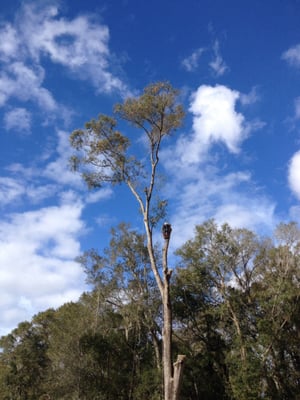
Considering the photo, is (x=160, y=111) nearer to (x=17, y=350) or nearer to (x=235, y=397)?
(x=235, y=397)

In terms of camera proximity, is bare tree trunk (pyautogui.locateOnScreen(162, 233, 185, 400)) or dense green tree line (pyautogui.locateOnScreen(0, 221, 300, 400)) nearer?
bare tree trunk (pyautogui.locateOnScreen(162, 233, 185, 400))

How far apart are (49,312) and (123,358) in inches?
692

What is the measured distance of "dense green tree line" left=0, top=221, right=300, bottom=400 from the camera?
1941cm

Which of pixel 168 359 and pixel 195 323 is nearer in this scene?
pixel 168 359

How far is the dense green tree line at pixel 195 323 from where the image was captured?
63.7 feet

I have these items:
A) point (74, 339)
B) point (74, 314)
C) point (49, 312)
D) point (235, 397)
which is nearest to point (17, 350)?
point (49, 312)

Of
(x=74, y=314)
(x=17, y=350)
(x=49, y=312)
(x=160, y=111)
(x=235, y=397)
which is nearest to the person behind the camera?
(x=160, y=111)

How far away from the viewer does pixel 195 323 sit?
72.9 feet

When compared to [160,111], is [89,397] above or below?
below

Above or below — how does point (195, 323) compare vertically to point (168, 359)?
above

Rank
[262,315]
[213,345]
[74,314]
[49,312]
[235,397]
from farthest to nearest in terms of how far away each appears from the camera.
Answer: [49,312]
[74,314]
[213,345]
[262,315]
[235,397]

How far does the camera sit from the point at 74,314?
25844 mm

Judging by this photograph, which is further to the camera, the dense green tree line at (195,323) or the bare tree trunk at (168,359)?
the dense green tree line at (195,323)

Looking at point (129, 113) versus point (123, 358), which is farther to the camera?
point (123, 358)
